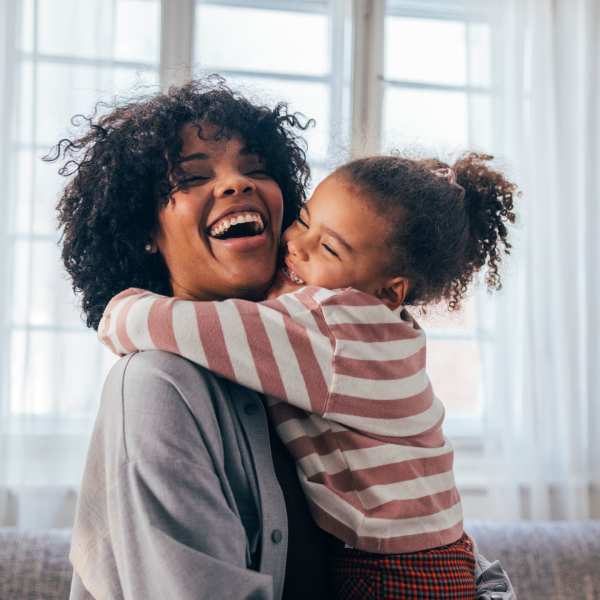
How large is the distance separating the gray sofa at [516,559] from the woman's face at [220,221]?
986 millimetres

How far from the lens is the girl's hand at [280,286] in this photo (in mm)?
1266

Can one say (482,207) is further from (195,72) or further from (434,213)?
(195,72)

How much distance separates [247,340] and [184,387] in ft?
0.32

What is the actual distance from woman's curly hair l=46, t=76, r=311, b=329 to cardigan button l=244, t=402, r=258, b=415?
337 millimetres

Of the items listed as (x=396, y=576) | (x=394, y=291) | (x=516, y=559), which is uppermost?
(x=394, y=291)

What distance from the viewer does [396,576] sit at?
1060 millimetres

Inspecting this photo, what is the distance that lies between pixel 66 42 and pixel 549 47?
161cm

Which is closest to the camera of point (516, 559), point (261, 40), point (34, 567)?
point (34, 567)

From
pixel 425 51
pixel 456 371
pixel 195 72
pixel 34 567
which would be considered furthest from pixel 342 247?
pixel 425 51

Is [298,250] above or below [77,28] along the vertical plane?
below

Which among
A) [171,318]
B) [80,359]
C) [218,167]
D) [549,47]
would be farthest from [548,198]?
[171,318]

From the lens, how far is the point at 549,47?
300 cm

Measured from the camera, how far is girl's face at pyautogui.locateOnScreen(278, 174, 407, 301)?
1227 mm

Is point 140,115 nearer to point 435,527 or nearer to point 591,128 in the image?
point 435,527
